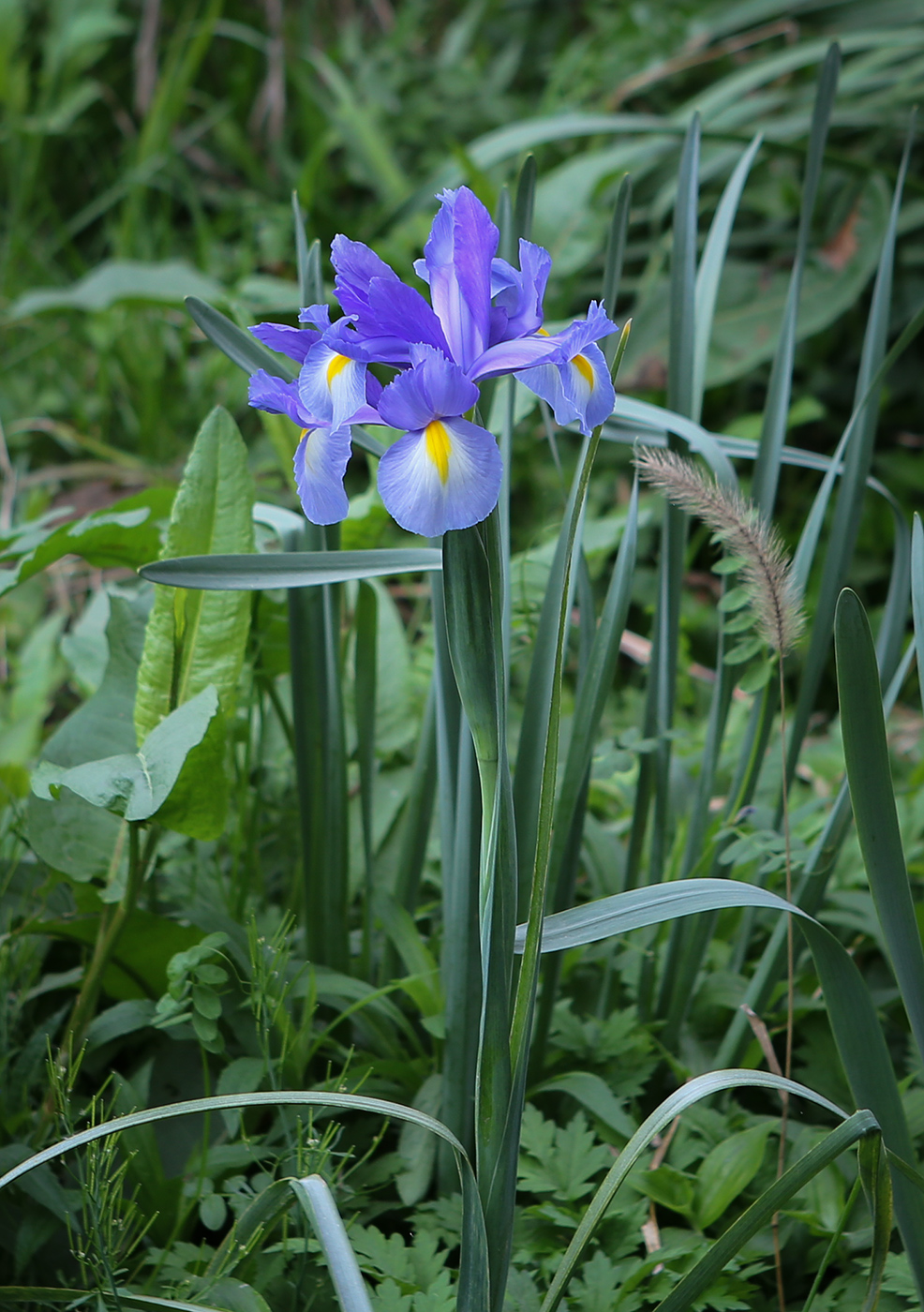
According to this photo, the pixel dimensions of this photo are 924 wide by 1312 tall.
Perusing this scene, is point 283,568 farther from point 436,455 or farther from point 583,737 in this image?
→ point 583,737

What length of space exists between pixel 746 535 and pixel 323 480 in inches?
10.4

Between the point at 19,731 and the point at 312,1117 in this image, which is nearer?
the point at 312,1117

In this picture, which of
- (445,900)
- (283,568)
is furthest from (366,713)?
(283,568)

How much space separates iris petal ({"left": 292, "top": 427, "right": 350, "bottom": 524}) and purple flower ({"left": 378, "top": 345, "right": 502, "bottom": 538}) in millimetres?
31

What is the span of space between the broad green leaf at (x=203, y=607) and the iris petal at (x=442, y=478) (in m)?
0.34

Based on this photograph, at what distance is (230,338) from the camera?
634 millimetres

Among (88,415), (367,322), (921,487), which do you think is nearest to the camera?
(367,322)

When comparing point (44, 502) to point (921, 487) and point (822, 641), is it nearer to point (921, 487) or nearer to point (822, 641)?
point (822, 641)

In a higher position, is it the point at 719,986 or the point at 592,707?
the point at 592,707

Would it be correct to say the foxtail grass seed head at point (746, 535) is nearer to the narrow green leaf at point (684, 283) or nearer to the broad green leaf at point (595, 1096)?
the narrow green leaf at point (684, 283)

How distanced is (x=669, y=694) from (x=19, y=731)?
75cm

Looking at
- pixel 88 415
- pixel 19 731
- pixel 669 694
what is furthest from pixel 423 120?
pixel 669 694

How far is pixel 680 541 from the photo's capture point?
737mm

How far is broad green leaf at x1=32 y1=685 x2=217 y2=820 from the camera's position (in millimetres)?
608
